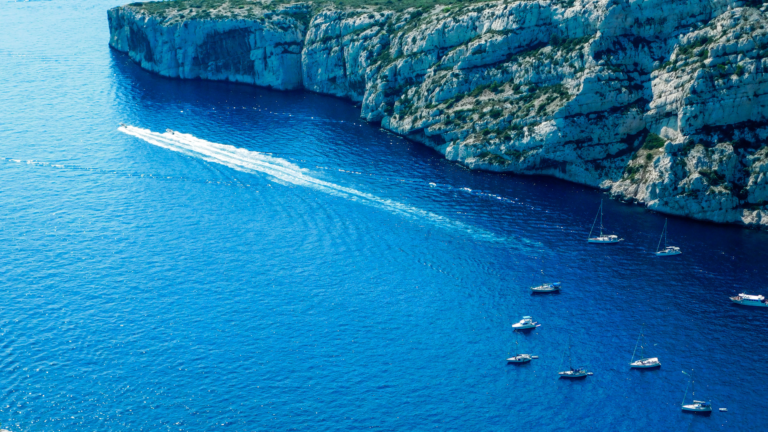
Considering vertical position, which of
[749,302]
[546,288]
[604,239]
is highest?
[604,239]

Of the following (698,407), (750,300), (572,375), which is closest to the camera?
(698,407)

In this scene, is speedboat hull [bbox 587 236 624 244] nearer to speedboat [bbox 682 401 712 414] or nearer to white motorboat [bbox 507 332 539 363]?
white motorboat [bbox 507 332 539 363]

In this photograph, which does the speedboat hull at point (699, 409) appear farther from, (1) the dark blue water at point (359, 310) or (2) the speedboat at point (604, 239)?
(2) the speedboat at point (604, 239)

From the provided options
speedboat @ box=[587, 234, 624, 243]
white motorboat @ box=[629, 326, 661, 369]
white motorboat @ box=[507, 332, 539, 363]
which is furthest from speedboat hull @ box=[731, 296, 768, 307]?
white motorboat @ box=[507, 332, 539, 363]

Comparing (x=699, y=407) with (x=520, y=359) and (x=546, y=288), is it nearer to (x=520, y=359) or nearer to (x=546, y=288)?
(x=520, y=359)

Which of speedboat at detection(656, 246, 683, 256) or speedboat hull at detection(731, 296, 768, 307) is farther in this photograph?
speedboat at detection(656, 246, 683, 256)

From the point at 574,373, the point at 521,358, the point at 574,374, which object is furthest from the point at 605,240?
the point at 574,374

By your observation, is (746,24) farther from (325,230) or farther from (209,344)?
(209,344)
